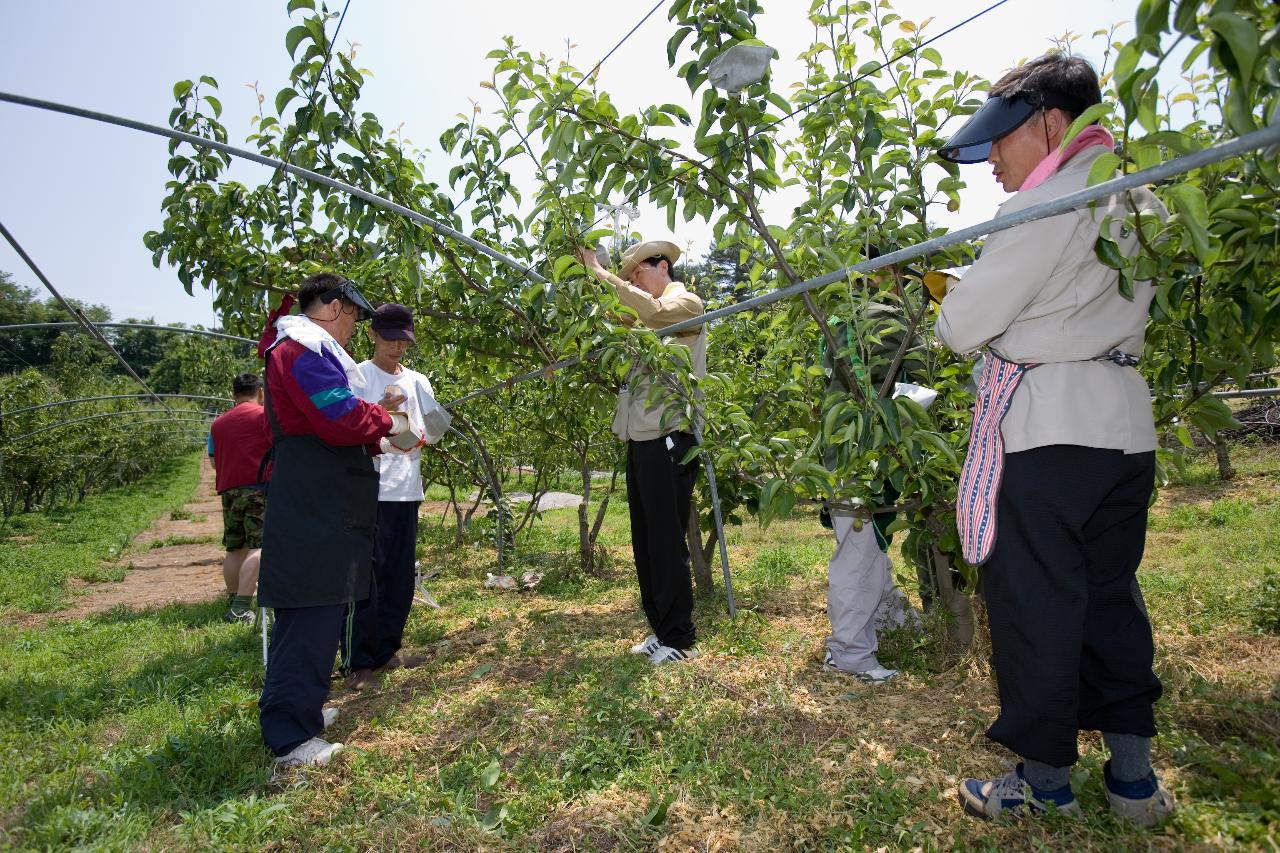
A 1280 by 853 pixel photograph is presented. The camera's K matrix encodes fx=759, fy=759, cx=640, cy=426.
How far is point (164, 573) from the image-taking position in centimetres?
760

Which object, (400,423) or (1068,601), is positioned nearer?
(1068,601)

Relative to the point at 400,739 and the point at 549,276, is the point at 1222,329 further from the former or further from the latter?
the point at 400,739

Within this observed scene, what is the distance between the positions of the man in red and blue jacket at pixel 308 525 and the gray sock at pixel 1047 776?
2.21 meters

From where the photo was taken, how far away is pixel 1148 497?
6.00ft

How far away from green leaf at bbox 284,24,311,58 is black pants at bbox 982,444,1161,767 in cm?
308

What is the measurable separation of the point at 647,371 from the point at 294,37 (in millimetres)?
1967

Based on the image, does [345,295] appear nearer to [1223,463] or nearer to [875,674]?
[875,674]

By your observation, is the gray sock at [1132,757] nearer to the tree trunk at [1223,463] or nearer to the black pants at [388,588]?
the black pants at [388,588]

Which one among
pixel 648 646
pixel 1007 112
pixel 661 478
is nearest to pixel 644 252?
pixel 661 478

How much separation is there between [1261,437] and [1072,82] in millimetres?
9177

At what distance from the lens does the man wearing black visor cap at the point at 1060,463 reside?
172cm

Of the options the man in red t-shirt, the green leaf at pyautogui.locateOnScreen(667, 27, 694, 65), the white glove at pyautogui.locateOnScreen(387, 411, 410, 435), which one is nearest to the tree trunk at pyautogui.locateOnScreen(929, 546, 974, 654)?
the green leaf at pyautogui.locateOnScreen(667, 27, 694, 65)

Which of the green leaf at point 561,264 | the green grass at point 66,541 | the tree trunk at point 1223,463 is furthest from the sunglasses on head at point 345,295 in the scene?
the tree trunk at point 1223,463

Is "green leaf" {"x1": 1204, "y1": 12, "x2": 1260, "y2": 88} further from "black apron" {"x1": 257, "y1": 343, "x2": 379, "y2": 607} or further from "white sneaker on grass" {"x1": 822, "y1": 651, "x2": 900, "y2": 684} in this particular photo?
"black apron" {"x1": 257, "y1": 343, "x2": 379, "y2": 607}
